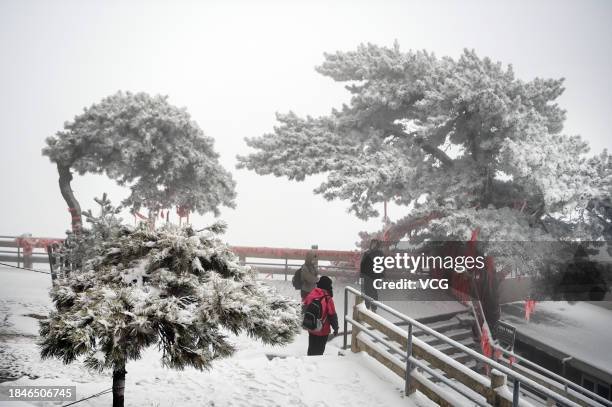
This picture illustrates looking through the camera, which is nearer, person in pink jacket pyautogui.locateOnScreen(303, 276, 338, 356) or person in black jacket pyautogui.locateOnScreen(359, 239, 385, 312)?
person in pink jacket pyautogui.locateOnScreen(303, 276, 338, 356)

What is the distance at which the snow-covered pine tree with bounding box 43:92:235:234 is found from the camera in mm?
15961

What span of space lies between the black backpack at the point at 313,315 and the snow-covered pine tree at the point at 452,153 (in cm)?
614

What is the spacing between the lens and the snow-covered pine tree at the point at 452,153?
493 inches

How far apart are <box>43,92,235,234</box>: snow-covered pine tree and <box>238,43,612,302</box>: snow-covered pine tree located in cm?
228

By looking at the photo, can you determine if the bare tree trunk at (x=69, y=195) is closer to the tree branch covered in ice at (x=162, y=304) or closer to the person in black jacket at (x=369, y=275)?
the person in black jacket at (x=369, y=275)

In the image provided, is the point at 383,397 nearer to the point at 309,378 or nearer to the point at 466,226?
the point at 309,378

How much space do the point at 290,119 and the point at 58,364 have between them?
38.8 feet

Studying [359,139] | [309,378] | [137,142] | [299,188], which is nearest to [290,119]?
[359,139]

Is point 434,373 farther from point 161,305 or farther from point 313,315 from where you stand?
point 161,305

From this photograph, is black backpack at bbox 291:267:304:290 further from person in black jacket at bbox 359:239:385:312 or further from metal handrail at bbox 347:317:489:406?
metal handrail at bbox 347:317:489:406

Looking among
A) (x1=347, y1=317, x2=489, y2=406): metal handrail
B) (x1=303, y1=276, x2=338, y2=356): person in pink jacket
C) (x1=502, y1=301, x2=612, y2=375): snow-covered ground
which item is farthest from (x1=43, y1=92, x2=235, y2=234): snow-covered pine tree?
(x1=502, y1=301, x2=612, y2=375): snow-covered ground

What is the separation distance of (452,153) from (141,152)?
11.7m

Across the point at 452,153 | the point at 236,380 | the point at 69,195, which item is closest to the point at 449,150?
the point at 452,153

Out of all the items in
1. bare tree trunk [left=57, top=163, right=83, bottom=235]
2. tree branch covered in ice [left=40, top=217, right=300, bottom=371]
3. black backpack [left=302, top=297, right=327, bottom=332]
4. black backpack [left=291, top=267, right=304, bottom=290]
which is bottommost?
black backpack [left=302, top=297, right=327, bottom=332]
